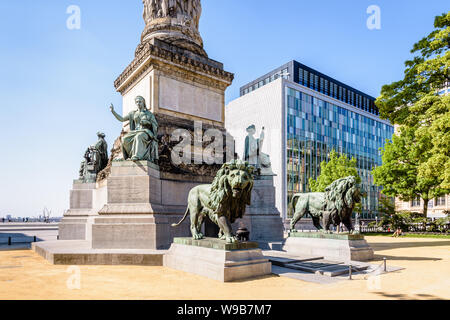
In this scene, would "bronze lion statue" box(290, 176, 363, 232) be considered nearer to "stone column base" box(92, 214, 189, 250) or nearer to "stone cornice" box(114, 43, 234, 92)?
"stone column base" box(92, 214, 189, 250)

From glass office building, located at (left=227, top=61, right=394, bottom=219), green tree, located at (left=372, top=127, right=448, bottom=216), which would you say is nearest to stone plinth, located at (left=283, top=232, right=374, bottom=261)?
green tree, located at (left=372, top=127, right=448, bottom=216)

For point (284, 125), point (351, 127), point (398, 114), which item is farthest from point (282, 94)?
point (398, 114)

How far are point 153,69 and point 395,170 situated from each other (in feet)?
107

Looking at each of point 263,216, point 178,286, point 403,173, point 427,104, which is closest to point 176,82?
point 263,216

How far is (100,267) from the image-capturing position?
32.8 feet

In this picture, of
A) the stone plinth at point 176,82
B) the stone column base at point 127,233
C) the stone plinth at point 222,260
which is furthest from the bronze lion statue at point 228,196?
the stone plinth at point 176,82

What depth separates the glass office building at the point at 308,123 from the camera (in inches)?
2562

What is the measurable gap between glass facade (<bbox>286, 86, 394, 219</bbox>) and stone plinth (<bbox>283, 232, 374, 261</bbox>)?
50.7 meters

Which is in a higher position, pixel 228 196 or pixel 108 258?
pixel 228 196

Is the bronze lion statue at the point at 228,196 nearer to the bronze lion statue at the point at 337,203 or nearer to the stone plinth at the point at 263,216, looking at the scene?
the bronze lion statue at the point at 337,203

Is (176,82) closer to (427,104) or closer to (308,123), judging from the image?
(427,104)

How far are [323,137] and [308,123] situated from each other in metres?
5.55

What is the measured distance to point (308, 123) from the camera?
68812 millimetres

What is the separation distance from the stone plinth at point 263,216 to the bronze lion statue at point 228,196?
7395 mm
